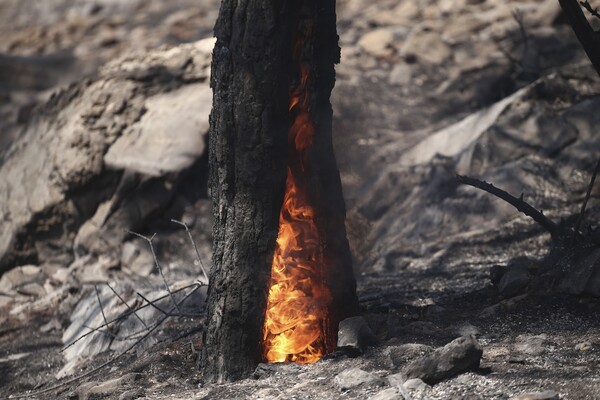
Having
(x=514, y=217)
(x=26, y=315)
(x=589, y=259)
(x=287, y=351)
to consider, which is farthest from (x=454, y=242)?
(x=26, y=315)

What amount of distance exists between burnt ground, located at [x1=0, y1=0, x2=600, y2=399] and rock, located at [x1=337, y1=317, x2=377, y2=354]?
0.20ft

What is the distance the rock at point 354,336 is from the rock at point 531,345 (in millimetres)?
743

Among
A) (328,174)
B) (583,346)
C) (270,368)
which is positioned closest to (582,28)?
(328,174)

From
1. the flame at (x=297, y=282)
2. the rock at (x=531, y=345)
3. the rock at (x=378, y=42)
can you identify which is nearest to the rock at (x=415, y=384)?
the rock at (x=531, y=345)

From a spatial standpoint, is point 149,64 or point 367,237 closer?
point 367,237

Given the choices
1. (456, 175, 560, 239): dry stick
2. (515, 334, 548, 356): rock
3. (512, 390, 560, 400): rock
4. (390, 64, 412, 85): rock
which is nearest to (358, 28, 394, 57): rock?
(390, 64, 412, 85): rock

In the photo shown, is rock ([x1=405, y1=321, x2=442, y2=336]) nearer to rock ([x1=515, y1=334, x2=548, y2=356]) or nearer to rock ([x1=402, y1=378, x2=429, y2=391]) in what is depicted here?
rock ([x1=515, y1=334, x2=548, y2=356])

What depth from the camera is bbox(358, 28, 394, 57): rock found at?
9.88 meters

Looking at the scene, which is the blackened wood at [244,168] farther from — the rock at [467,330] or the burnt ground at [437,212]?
the rock at [467,330]

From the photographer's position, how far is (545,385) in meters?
3.30

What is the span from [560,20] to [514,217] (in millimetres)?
3783

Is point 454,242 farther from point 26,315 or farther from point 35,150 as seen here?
point 35,150

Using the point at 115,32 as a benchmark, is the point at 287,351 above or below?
below

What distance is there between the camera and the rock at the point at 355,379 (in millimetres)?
3584
